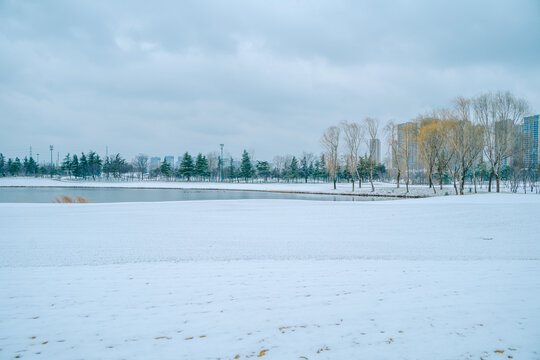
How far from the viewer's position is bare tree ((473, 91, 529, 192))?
30.0m

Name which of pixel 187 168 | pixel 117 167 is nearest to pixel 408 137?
pixel 187 168

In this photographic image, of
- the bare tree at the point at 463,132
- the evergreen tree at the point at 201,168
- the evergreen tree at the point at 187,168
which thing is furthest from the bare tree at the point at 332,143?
the evergreen tree at the point at 187,168

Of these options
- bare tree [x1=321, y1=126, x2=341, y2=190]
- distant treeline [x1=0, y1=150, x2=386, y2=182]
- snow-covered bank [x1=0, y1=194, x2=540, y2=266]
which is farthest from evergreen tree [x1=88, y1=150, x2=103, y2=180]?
snow-covered bank [x1=0, y1=194, x2=540, y2=266]

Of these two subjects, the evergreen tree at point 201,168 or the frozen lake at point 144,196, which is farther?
the evergreen tree at point 201,168

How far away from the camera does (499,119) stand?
30797mm

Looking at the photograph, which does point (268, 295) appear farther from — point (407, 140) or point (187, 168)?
point (187, 168)

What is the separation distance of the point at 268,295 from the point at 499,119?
3601 cm

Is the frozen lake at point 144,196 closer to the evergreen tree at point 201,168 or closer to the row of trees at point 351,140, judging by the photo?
the row of trees at point 351,140

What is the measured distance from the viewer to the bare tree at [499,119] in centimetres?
3002

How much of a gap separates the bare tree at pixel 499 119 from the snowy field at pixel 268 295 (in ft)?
83.4

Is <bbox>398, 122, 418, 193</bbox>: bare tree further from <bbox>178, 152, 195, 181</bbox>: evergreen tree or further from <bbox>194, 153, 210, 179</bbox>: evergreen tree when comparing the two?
<bbox>178, 152, 195, 181</bbox>: evergreen tree

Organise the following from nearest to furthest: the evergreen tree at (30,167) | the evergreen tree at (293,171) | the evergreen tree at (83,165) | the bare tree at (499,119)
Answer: the bare tree at (499,119), the evergreen tree at (293,171), the evergreen tree at (83,165), the evergreen tree at (30,167)

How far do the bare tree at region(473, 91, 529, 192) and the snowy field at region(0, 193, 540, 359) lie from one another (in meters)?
25.4

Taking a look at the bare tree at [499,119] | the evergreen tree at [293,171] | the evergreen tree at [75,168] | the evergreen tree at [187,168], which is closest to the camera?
the bare tree at [499,119]
